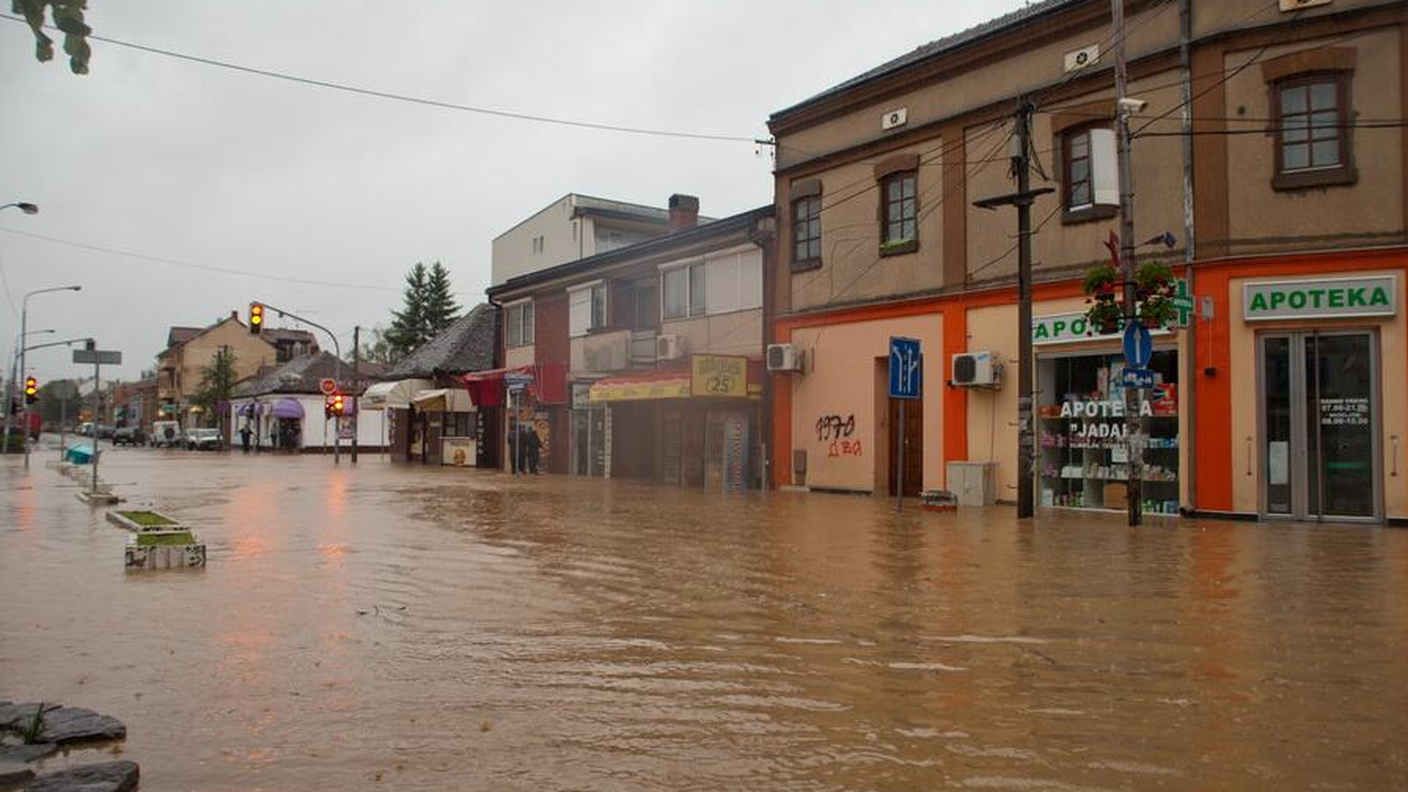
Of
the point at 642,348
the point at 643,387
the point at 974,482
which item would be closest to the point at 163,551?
the point at 974,482

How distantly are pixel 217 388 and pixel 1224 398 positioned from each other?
76.6 m

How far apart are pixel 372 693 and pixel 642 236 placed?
3811 cm

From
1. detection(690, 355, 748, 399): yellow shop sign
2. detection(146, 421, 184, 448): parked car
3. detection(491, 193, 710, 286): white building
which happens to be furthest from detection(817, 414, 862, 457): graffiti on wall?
detection(146, 421, 184, 448): parked car

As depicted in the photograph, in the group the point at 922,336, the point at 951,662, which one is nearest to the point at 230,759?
the point at 951,662

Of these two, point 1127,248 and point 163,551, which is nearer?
point 163,551

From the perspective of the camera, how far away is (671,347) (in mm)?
27469

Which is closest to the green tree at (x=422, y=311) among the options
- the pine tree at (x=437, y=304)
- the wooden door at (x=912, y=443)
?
the pine tree at (x=437, y=304)

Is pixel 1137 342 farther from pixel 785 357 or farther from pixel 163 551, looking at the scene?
pixel 163 551

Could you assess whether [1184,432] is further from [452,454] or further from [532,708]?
[452,454]

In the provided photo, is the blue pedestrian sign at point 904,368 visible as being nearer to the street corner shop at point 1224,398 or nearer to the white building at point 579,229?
the street corner shop at point 1224,398

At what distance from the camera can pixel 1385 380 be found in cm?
1480

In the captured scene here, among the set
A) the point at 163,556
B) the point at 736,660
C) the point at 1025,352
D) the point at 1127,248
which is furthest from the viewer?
the point at 1025,352

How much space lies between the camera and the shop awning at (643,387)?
25.4 m

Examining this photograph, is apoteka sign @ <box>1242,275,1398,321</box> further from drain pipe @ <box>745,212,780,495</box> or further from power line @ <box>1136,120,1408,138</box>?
drain pipe @ <box>745,212,780,495</box>
